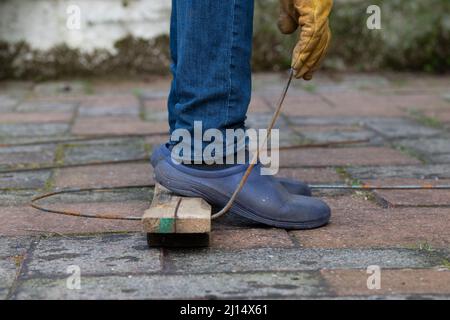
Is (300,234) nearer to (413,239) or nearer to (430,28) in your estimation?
(413,239)

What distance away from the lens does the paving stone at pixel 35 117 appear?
3387 mm

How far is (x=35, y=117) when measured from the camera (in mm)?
3457

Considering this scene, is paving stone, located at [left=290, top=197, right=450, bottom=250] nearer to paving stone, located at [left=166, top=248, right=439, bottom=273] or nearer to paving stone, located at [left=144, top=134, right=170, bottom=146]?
paving stone, located at [left=166, top=248, right=439, bottom=273]

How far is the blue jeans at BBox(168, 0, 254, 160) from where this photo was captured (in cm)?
178

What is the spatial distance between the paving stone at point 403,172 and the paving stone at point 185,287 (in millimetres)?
963

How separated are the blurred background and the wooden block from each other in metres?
2.78

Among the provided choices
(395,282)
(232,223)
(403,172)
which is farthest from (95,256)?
(403,172)

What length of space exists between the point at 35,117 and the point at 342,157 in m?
1.38

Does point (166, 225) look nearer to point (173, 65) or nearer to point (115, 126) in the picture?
point (173, 65)

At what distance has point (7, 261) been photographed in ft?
5.40

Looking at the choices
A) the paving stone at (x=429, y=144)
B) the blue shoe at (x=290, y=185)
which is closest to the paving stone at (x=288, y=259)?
the blue shoe at (x=290, y=185)

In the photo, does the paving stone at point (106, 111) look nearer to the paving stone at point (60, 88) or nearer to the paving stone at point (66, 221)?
the paving stone at point (60, 88)

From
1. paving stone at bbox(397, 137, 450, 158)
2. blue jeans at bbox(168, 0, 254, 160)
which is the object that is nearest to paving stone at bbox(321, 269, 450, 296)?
blue jeans at bbox(168, 0, 254, 160)
